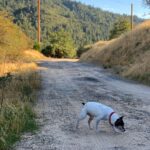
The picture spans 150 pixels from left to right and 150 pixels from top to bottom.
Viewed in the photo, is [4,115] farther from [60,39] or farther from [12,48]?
[60,39]

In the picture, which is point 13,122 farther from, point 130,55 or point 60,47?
point 60,47

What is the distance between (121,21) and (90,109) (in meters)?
65.0

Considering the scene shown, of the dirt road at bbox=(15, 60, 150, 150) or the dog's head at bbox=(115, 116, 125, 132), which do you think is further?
the dog's head at bbox=(115, 116, 125, 132)

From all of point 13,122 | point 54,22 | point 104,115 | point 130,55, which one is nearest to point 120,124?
point 104,115

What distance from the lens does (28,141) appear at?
9008mm

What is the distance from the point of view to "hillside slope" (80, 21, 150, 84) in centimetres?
2692

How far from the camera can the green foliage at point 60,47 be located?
68250 mm

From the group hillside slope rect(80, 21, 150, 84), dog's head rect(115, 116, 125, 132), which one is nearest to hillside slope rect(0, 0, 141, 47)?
hillside slope rect(80, 21, 150, 84)

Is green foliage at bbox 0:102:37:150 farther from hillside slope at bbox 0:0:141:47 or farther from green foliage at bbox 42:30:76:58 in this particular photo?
hillside slope at bbox 0:0:141:47

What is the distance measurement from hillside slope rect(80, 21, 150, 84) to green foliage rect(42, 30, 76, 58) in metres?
22.4

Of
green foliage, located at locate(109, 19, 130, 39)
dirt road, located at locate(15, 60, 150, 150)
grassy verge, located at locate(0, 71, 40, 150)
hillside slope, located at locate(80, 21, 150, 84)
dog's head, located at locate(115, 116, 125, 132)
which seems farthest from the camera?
green foliage, located at locate(109, 19, 130, 39)

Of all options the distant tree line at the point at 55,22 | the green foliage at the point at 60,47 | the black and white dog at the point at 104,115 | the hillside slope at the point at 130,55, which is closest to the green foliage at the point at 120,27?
the green foliage at the point at 60,47

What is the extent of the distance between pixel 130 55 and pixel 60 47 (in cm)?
3537

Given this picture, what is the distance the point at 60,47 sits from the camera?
70.3 metres
